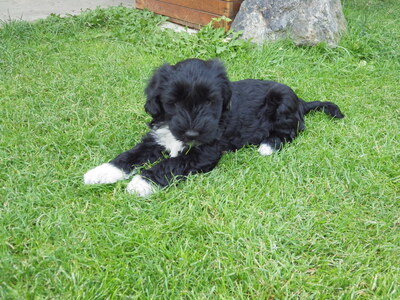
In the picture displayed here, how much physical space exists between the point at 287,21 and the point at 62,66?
3269 millimetres

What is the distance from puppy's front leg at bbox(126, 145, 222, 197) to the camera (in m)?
2.50

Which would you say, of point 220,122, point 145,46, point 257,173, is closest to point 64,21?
point 145,46

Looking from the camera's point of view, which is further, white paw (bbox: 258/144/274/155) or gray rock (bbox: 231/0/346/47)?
gray rock (bbox: 231/0/346/47)

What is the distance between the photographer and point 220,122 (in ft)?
9.45

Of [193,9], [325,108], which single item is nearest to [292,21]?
[193,9]

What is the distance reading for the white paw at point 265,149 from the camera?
307 centimetres

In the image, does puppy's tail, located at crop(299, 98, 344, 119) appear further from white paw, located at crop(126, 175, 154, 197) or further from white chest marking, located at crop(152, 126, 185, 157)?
white paw, located at crop(126, 175, 154, 197)

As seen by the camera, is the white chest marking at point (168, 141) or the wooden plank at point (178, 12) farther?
the wooden plank at point (178, 12)

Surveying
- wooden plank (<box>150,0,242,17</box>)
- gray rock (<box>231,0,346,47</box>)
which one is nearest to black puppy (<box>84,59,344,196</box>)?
gray rock (<box>231,0,346,47</box>)

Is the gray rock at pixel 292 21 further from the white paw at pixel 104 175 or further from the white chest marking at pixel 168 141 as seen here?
the white paw at pixel 104 175

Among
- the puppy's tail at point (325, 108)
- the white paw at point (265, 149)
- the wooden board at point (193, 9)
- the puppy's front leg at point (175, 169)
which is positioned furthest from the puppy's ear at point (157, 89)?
the wooden board at point (193, 9)

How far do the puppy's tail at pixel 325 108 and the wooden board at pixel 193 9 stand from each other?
2636 mm

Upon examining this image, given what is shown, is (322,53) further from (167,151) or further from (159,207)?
(159,207)

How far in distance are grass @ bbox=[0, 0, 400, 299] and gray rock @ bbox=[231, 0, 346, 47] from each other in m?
0.87
